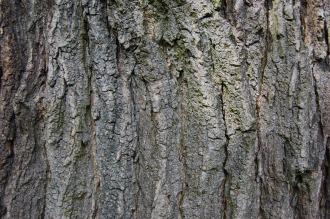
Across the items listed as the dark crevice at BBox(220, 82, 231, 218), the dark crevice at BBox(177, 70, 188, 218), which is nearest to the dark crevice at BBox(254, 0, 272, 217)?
the dark crevice at BBox(220, 82, 231, 218)

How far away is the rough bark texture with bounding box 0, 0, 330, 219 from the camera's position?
0.95 m

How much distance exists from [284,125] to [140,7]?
568mm

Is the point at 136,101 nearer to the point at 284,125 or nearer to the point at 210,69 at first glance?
the point at 210,69

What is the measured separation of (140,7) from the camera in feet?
3.14

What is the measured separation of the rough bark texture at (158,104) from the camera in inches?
37.5

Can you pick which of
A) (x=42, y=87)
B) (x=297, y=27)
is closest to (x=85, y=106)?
(x=42, y=87)

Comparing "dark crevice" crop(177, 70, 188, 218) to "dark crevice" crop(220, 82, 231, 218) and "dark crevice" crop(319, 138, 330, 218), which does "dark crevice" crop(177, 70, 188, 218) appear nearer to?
"dark crevice" crop(220, 82, 231, 218)

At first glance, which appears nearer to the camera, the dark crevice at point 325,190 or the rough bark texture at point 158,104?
the rough bark texture at point 158,104

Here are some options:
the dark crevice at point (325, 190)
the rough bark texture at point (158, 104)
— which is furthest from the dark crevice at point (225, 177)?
the dark crevice at point (325, 190)

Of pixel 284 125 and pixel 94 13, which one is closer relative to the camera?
pixel 94 13

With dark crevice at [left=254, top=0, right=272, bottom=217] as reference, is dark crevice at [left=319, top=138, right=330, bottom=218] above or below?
below

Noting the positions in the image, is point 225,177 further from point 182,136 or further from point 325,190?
point 325,190

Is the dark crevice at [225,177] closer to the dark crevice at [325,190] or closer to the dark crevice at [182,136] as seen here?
the dark crevice at [182,136]

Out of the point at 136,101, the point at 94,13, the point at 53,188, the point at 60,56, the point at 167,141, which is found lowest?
the point at 53,188
